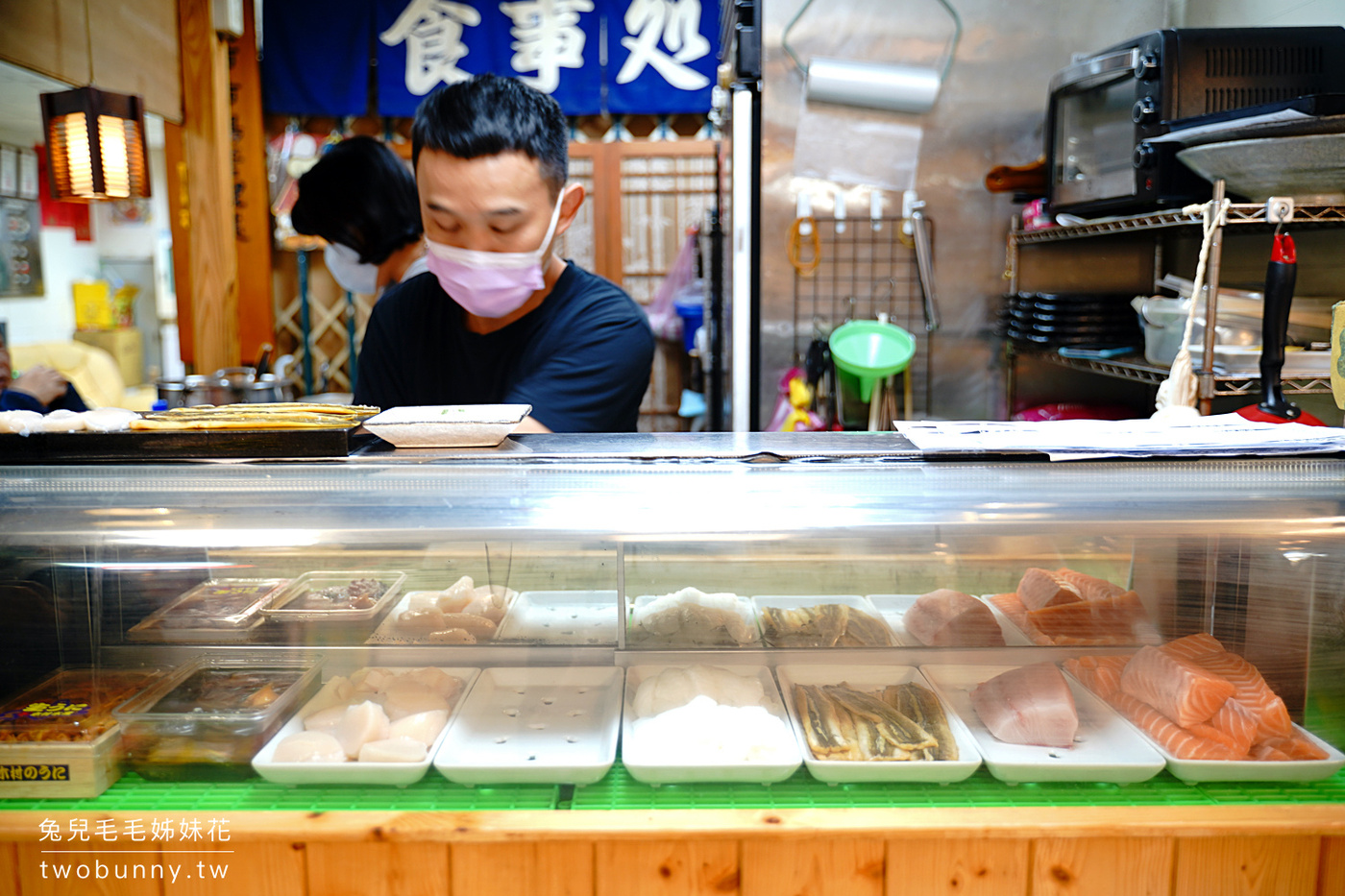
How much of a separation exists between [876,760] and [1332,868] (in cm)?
54

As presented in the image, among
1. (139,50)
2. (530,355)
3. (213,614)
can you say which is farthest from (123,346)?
(213,614)

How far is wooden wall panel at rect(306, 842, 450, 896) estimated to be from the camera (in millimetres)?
1064

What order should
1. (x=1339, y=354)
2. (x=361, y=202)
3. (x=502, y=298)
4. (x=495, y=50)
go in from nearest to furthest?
(x=1339, y=354), (x=502, y=298), (x=361, y=202), (x=495, y=50)

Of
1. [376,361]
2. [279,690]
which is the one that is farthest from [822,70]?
[279,690]

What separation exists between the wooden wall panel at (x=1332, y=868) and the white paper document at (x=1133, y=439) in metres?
0.49

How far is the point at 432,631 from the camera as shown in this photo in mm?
1312

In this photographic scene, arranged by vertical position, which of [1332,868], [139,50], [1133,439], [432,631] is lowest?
[1332,868]

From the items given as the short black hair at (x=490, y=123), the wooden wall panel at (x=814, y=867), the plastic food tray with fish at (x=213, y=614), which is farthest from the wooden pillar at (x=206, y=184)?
the wooden wall panel at (x=814, y=867)

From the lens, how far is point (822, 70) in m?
3.50

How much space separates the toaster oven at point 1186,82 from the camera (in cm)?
242

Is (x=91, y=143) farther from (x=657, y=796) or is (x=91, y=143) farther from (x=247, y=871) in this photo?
(x=657, y=796)

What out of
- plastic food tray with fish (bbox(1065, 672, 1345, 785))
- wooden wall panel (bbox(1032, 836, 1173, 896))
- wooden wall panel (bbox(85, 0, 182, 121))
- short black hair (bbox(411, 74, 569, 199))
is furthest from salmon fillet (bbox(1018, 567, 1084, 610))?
wooden wall panel (bbox(85, 0, 182, 121))

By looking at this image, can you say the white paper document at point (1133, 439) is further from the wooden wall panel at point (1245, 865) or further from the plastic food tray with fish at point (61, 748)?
the plastic food tray with fish at point (61, 748)

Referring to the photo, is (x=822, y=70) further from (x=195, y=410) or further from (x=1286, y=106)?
(x=195, y=410)
